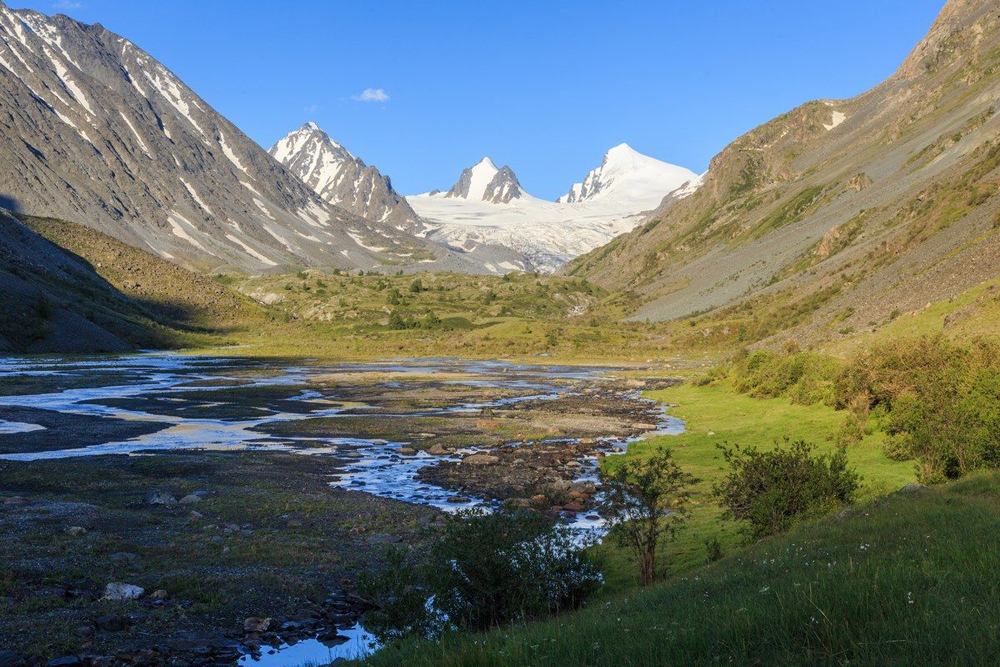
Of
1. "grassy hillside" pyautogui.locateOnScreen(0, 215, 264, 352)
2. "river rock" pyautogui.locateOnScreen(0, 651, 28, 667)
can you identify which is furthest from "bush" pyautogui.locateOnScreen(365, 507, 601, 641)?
"grassy hillside" pyautogui.locateOnScreen(0, 215, 264, 352)

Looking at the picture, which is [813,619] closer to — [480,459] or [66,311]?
[480,459]

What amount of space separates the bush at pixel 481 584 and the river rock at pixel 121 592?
6.36 m

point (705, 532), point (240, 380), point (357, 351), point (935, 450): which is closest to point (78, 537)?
point (705, 532)

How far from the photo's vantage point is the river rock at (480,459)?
131 feet

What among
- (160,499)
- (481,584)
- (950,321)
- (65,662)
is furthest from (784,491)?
(950,321)

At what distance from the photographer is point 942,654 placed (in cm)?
666

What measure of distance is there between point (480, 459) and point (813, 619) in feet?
109

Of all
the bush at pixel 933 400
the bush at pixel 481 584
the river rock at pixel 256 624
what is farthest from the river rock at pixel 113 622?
the bush at pixel 933 400

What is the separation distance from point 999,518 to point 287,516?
880 inches

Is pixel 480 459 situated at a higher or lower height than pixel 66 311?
lower

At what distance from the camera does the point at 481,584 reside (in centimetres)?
1617

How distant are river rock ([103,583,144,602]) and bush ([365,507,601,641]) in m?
6.36

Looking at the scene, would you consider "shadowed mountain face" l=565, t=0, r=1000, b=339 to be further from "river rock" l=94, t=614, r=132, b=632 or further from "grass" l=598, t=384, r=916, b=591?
"river rock" l=94, t=614, r=132, b=632

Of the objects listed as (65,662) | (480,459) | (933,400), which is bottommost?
(65,662)
